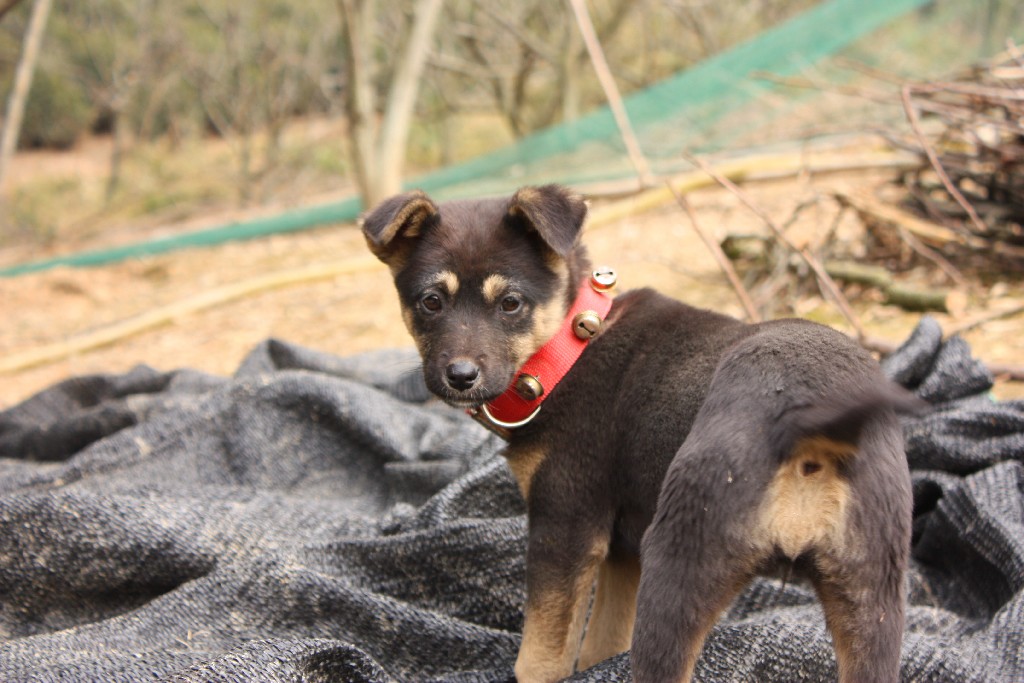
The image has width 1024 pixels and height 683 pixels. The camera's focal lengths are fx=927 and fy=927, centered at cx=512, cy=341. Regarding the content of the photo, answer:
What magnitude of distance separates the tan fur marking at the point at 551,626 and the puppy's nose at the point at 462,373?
2.54 feet

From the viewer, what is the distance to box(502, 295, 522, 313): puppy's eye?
12.2 ft

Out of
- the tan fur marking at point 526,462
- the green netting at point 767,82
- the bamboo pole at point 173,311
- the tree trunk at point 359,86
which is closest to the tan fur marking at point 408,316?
the tan fur marking at point 526,462

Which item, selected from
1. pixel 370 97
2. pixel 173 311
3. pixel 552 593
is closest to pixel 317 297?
pixel 173 311

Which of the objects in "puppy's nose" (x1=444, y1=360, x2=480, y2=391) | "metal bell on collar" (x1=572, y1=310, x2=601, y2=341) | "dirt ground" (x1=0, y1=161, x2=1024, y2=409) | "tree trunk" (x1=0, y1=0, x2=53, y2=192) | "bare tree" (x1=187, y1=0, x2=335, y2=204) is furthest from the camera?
"bare tree" (x1=187, y1=0, x2=335, y2=204)

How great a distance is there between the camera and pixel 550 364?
3631 millimetres

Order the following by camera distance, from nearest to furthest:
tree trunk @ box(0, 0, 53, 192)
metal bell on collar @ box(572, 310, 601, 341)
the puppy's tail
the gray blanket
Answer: the puppy's tail → the gray blanket → metal bell on collar @ box(572, 310, 601, 341) → tree trunk @ box(0, 0, 53, 192)

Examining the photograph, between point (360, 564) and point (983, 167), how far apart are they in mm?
6434

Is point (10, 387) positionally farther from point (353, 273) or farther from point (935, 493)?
point (935, 493)

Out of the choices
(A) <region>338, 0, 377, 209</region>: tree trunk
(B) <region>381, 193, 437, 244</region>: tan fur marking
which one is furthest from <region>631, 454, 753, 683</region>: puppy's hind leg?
(A) <region>338, 0, 377, 209</region>: tree trunk

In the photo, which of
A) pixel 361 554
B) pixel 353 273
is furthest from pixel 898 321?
pixel 353 273

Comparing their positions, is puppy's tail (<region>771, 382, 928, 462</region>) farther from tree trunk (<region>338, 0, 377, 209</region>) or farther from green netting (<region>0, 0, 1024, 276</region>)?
tree trunk (<region>338, 0, 377, 209</region>)

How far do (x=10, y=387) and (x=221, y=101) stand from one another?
60.8ft

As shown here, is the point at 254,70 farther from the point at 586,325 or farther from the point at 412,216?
the point at 586,325

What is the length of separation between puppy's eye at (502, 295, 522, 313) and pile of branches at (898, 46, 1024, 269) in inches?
180
